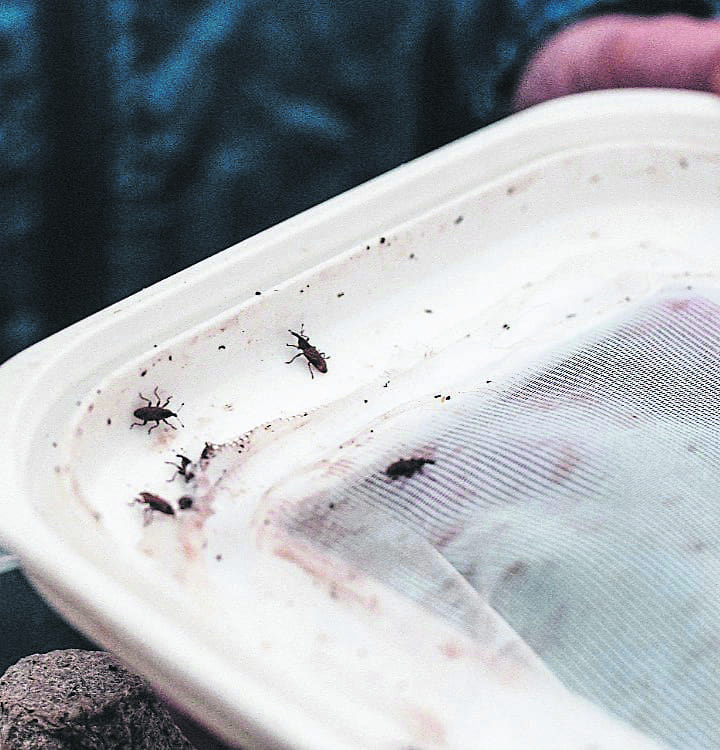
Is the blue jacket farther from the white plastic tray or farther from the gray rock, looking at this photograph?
the gray rock

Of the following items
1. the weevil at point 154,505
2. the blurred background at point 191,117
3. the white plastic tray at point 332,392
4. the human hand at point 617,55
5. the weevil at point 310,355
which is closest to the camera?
the white plastic tray at point 332,392

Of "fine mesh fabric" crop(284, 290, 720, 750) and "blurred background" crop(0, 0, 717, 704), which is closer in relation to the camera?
"fine mesh fabric" crop(284, 290, 720, 750)

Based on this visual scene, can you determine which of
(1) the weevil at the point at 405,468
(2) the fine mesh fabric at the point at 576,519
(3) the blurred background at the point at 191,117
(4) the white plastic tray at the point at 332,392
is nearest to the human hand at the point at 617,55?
(3) the blurred background at the point at 191,117

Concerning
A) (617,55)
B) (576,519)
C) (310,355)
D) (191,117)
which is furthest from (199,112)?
(576,519)

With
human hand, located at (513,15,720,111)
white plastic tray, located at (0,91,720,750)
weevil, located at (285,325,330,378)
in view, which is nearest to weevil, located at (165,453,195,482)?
white plastic tray, located at (0,91,720,750)

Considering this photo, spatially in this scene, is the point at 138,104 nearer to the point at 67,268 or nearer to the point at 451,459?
the point at 67,268

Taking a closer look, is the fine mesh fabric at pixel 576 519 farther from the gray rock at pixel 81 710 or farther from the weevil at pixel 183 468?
the gray rock at pixel 81 710
